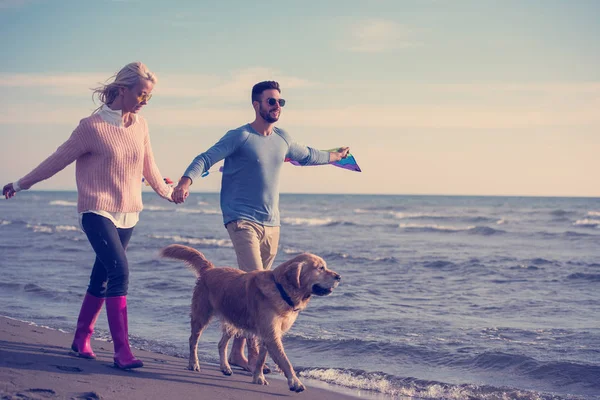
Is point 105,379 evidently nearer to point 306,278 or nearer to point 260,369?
point 260,369

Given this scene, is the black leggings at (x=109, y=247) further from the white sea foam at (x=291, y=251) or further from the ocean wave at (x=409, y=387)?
the white sea foam at (x=291, y=251)

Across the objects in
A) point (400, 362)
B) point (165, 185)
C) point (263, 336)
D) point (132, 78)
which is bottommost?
point (400, 362)

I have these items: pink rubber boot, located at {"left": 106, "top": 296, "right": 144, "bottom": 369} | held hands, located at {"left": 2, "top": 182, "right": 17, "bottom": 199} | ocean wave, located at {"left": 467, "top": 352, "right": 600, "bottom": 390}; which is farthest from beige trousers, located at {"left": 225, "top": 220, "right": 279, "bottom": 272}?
ocean wave, located at {"left": 467, "top": 352, "right": 600, "bottom": 390}

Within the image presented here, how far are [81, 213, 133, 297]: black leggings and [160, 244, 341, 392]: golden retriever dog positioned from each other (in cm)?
88

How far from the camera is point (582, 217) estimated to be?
133 ft

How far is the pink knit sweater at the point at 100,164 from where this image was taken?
16.7 feet

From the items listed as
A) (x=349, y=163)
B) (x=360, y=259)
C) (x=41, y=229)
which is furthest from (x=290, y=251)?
(x=349, y=163)

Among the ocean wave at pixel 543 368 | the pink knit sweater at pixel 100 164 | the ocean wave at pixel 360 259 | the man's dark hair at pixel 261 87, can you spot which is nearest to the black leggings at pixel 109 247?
the pink knit sweater at pixel 100 164

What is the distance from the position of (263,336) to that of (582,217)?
3912cm

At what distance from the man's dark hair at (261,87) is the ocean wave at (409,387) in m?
2.62

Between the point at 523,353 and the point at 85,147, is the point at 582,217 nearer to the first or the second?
the point at 523,353

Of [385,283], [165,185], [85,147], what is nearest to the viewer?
[85,147]

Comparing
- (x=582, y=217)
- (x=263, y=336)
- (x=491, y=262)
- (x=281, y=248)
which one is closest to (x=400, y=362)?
(x=263, y=336)

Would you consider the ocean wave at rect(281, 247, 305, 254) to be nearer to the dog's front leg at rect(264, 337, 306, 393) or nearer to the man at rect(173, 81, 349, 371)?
the man at rect(173, 81, 349, 371)
